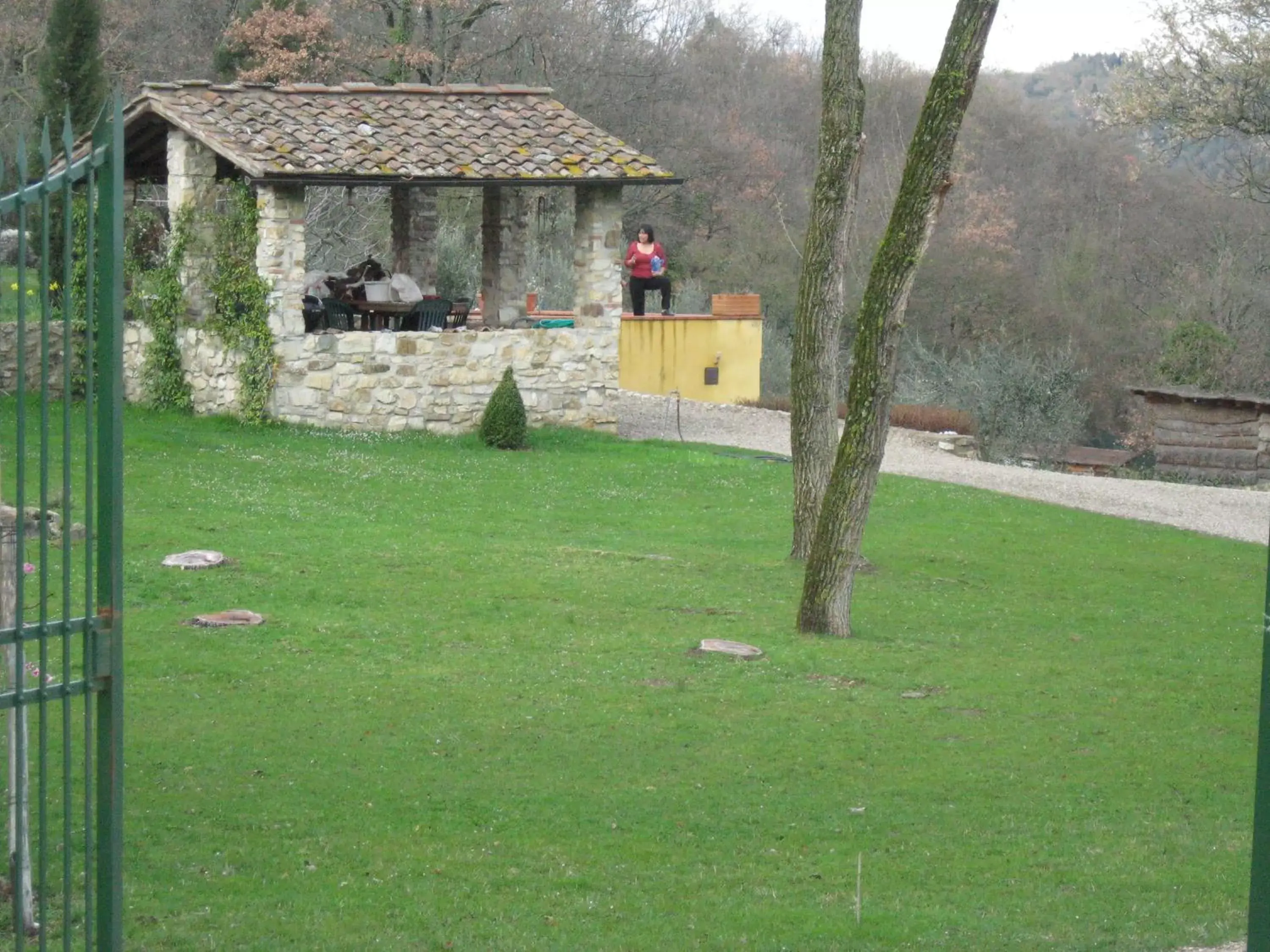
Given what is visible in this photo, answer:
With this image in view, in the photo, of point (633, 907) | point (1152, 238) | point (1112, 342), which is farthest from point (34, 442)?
point (1152, 238)

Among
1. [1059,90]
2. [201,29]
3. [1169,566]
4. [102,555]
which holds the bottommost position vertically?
[1169,566]

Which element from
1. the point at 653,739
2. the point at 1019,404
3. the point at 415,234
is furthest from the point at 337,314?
the point at 1019,404

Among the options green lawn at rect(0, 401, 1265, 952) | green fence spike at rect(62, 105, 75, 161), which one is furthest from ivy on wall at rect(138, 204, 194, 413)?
green fence spike at rect(62, 105, 75, 161)

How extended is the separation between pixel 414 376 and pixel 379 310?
110cm

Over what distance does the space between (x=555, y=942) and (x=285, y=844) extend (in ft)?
4.39

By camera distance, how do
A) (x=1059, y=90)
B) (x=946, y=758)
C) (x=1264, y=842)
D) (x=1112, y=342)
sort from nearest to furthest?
(x=1264, y=842)
(x=946, y=758)
(x=1112, y=342)
(x=1059, y=90)

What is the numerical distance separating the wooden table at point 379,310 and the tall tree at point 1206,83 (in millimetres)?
9776

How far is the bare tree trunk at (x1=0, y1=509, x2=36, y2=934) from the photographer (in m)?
4.17

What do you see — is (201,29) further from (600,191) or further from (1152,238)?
(1152,238)

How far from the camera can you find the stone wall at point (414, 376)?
18.9m

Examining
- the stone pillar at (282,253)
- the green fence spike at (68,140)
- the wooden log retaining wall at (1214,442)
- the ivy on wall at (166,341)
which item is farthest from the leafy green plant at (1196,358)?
the green fence spike at (68,140)

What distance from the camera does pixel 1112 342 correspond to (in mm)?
38531

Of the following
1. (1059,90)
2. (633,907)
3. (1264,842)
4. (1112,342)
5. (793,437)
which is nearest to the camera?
(1264,842)

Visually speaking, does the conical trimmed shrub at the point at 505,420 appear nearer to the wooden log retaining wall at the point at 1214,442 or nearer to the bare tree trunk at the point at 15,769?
the wooden log retaining wall at the point at 1214,442
